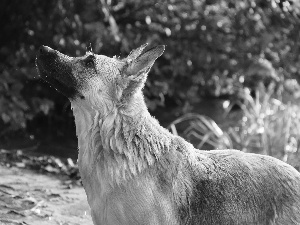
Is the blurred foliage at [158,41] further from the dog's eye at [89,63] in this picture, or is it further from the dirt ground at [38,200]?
the dog's eye at [89,63]

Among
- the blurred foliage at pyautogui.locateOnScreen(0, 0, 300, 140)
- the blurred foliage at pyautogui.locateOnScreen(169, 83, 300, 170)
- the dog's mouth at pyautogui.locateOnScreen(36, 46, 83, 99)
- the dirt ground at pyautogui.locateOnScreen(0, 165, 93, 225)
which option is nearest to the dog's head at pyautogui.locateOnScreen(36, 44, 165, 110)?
the dog's mouth at pyautogui.locateOnScreen(36, 46, 83, 99)

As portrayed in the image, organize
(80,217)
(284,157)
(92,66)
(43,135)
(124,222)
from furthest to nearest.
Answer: (43,135)
(284,157)
(80,217)
(92,66)
(124,222)

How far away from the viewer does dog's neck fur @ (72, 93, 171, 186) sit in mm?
4465

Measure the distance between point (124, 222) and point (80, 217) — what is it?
1.92 meters

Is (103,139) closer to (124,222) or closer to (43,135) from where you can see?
(124,222)

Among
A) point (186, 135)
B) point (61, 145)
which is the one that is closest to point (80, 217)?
point (61, 145)

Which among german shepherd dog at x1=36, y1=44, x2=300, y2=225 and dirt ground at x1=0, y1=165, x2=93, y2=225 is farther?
dirt ground at x1=0, y1=165, x2=93, y2=225

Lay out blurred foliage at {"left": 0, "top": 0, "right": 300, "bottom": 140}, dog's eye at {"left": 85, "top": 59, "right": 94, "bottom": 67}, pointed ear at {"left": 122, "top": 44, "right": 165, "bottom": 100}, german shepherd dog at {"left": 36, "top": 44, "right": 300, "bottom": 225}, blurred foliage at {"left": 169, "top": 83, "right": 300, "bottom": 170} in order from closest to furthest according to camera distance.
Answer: german shepherd dog at {"left": 36, "top": 44, "right": 300, "bottom": 225}
pointed ear at {"left": 122, "top": 44, "right": 165, "bottom": 100}
dog's eye at {"left": 85, "top": 59, "right": 94, "bottom": 67}
blurred foliage at {"left": 169, "top": 83, "right": 300, "bottom": 170}
blurred foliage at {"left": 0, "top": 0, "right": 300, "bottom": 140}

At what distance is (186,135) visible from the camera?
9.06m

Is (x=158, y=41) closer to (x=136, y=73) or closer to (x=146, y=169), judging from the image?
(x=136, y=73)

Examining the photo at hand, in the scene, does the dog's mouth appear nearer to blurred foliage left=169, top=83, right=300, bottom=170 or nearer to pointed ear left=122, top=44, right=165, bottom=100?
pointed ear left=122, top=44, right=165, bottom=100

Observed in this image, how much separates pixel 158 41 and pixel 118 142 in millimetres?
4916

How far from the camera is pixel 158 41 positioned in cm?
923

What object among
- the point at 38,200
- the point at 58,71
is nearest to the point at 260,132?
the point at 38,200
